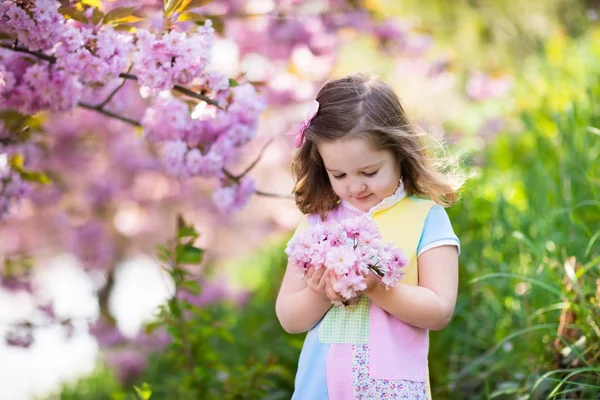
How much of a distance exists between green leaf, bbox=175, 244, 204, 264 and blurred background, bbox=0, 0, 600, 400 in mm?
156

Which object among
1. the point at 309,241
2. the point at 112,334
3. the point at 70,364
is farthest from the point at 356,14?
the point at 309,241

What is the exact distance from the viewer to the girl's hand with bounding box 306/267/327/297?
4.73 feet

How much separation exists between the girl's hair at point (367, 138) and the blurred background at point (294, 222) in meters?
0.13

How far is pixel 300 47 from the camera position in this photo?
184 inches

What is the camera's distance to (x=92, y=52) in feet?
6.28

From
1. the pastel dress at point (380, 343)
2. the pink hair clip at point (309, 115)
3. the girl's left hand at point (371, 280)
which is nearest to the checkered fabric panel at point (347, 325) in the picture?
the pastel dress at point (380, 343)

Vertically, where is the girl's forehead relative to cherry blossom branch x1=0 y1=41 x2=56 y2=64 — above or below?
below

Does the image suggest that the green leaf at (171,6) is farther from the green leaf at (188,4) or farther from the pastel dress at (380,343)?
the pastel dress at (380,343)

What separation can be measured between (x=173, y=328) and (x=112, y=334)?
2.13 metres

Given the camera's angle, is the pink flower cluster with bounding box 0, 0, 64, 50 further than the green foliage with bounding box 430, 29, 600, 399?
No

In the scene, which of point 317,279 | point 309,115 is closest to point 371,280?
point 317,279

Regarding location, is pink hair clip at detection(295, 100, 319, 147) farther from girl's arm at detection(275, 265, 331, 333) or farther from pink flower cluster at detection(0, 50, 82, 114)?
pink flower cluster at detection(0, 50, 82, 114)

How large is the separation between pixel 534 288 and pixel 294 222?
3805mm

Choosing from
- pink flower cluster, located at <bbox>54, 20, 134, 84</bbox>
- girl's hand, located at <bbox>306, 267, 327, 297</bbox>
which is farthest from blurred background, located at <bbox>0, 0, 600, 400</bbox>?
girl's hand, located at <bbox>306, 267, 327, 297</bbox>
